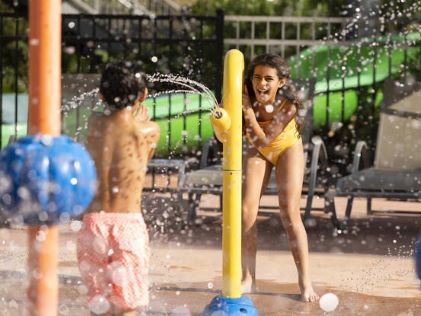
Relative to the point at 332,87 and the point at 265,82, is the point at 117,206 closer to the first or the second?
the point at 265,82

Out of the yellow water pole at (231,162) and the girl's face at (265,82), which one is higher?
the girl's face at (265,82)

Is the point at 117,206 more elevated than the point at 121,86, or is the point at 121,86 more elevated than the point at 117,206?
the point at 121,86

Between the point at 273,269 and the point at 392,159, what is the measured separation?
266 cm

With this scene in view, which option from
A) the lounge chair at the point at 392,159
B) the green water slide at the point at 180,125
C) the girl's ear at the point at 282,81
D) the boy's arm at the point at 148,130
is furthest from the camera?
the green water slide at the point at 180,125

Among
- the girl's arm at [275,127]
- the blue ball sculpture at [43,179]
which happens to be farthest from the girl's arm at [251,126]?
the blue ball sculpture at [43,179]

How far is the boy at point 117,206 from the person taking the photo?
3742 mm

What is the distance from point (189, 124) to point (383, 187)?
8.68 m

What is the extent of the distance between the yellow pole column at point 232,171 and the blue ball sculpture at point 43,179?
135 centimetres

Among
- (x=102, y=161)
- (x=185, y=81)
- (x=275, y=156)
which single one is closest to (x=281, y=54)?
(x=185, y=81)

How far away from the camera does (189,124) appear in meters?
16.2

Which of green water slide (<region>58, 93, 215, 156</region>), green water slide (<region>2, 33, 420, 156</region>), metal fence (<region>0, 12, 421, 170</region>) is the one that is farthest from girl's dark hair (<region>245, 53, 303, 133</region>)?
green water slide (<region>2, 33, 420, 156</region>)

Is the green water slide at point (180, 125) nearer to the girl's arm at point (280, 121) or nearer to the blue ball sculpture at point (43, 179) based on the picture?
the girl's arm at point (280, 121)

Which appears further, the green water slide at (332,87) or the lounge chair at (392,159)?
the green water slide at (332,87)

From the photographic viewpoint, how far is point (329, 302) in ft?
16.9
